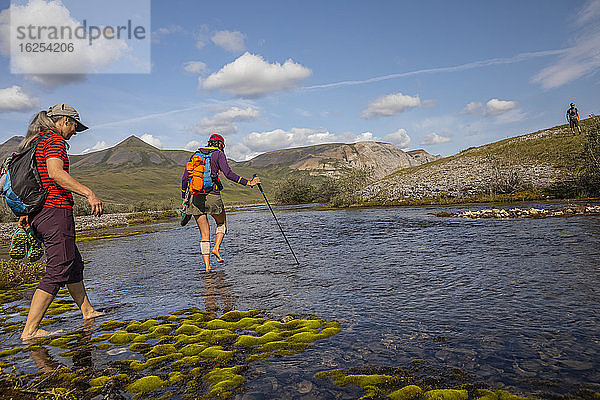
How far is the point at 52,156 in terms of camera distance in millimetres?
6082

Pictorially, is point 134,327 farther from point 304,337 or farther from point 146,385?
point 304,337

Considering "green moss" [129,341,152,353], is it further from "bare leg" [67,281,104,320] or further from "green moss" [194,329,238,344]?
"bare leg" [67,281,104,320]

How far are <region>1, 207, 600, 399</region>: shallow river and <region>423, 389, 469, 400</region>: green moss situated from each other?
39 cm

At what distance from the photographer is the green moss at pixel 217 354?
16.9 ft

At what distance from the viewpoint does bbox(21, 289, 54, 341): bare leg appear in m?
6.11

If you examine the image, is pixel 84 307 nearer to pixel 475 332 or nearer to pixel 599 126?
pixel 475 332

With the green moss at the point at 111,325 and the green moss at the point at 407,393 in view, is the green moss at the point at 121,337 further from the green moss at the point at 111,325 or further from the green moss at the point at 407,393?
the green moss at the point at 407,393

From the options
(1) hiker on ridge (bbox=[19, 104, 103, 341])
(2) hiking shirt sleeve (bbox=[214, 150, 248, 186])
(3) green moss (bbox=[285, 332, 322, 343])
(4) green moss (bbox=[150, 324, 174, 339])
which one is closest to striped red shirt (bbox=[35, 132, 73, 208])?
(1) hiker on ridge (bbox=[19, 104, 103, 341])

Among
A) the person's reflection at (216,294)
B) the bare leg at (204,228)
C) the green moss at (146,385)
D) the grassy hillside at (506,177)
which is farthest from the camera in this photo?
the grassy hillside at (506,177)

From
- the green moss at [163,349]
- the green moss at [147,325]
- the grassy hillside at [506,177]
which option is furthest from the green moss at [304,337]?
the grassy hillside at [506,177]

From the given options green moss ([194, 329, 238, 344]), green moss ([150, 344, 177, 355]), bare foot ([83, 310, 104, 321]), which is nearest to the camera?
green moss ([150, 344, 177, 355])

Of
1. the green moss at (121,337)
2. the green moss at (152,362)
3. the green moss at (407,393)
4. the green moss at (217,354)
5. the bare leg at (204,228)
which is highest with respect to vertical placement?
the bare leg at (204,228)

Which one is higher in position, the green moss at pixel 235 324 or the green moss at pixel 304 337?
the green moss at pixel 304 337

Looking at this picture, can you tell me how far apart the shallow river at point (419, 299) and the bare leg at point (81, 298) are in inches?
10.0
